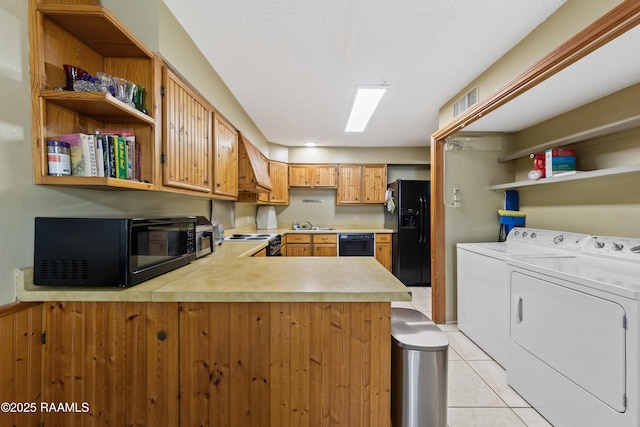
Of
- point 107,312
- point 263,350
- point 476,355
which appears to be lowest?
point 476,355

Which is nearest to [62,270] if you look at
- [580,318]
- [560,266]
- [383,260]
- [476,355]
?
[580,318]

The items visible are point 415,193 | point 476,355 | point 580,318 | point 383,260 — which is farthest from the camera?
point 383,260

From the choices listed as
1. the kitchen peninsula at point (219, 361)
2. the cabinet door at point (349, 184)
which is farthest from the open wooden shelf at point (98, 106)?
the cabinet door at point (349, 184)

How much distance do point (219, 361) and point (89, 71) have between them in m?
1.68

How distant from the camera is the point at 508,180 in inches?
120

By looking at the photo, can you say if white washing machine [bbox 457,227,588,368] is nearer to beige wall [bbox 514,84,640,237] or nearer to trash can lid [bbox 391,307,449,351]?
beige wall [bbox 514,84,640,237]

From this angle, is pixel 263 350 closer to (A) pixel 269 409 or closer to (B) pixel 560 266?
(A) pixel 269 409

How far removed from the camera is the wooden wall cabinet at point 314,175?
5.07 m

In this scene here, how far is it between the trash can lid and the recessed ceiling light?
2.03m

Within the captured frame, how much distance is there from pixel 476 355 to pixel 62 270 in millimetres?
3096

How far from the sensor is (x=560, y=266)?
170 cm

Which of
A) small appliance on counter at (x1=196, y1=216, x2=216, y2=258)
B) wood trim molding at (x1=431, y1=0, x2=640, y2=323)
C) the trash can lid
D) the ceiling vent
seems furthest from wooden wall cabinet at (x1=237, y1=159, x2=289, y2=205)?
the trash can lid

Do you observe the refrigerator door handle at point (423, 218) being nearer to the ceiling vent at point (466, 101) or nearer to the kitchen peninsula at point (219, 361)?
the ceiling vent at point (466, 101)

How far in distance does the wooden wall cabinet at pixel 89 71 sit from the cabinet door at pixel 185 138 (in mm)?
103
